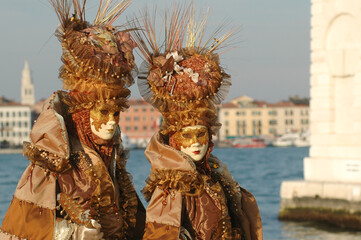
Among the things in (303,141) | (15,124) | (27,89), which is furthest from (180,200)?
(27,89)

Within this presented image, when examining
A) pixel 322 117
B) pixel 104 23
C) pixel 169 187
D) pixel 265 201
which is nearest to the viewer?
pixel 169 187

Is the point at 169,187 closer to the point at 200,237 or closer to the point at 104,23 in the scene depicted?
the point at 200,237

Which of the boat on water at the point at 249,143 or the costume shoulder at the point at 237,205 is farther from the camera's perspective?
the boat on water at the point at 249,143

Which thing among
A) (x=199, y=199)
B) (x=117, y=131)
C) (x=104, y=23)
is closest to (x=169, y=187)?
(x=199, y=199)

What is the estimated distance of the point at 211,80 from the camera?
5238mm

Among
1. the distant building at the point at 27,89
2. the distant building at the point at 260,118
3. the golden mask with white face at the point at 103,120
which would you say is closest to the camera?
the golden mask with white face at the point at 103,120

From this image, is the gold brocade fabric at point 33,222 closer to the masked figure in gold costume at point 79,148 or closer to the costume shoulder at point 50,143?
→ the masked figure in gold costume at point 79,148

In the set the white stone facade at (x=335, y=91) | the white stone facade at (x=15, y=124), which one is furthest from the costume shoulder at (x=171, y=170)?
the white stone facade at (x=15, y=124)

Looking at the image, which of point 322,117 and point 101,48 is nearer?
point 101,48

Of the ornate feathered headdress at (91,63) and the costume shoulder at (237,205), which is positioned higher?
the ornate feathered headdress at (91,63)

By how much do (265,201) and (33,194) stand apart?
19.2 meters

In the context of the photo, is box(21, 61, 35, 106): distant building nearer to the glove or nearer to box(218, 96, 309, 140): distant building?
box(218, 96, 309, 140): distant building

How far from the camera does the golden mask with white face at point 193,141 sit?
521 centimetres

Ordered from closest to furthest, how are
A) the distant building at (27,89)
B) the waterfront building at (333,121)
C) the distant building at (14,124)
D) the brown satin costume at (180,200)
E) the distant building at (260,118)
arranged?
the brown satin costume at (180,200), the waterfront building at (333,121), the distant building at (14,124), the distant building at (260,118), the distant building at (27,89)
